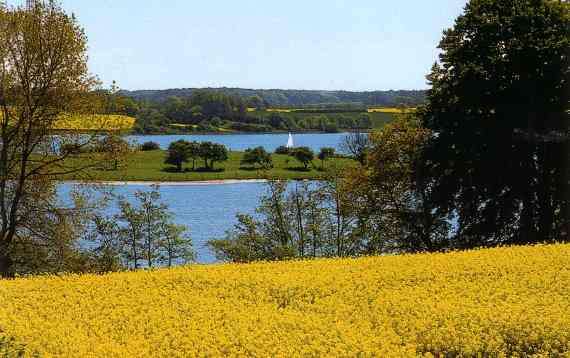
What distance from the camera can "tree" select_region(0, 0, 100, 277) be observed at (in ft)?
73.6

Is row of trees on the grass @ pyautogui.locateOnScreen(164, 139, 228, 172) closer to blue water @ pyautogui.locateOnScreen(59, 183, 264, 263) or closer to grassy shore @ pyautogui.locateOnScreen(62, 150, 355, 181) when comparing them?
grassy shore @ pyautogui.locateOnScreen(62, 150, 355, 181)

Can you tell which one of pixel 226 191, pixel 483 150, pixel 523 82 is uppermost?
pixel 523 82

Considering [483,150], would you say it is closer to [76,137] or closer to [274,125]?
[76,137]

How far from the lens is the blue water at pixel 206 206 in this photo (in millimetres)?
38475

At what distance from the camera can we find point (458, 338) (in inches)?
379

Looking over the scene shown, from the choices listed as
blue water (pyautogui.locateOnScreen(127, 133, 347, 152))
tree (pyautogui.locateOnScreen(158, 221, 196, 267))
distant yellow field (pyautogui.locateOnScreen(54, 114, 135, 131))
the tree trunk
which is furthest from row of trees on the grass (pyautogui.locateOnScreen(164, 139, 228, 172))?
the tree trunk

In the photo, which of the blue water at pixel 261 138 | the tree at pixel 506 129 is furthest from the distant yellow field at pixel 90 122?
the blue water at pixel 261 138

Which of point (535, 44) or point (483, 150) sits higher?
point (535, 44)

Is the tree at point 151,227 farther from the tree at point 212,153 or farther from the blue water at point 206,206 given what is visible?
the tree at point 212,153

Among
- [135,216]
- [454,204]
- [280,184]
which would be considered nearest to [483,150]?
[454,204]

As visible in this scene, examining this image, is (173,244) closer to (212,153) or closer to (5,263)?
(5,263)

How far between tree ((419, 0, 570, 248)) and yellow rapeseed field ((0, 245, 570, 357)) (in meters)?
12.6

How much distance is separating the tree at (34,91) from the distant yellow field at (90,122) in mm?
252

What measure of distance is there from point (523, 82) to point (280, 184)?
38.0ft
